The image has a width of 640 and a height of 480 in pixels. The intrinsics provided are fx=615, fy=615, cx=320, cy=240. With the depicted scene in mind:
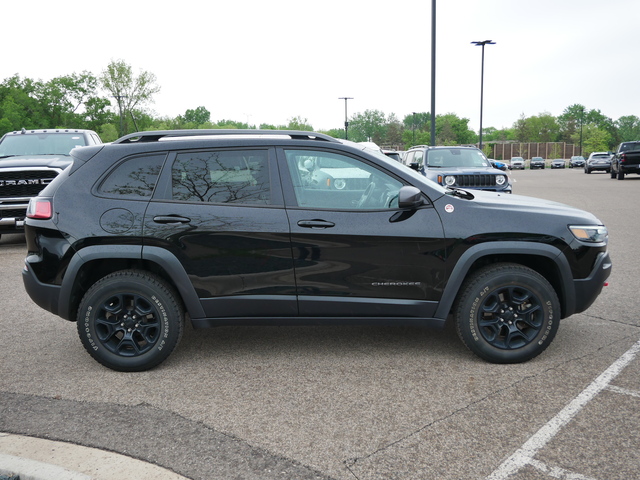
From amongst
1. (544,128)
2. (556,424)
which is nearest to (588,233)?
(556,424)

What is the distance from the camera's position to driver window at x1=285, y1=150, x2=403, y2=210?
15.0 feet

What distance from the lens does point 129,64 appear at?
7350 centimetres

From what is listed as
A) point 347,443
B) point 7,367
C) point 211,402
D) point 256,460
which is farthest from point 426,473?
point 7,367

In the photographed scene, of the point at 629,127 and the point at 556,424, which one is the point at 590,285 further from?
the point at 629,127

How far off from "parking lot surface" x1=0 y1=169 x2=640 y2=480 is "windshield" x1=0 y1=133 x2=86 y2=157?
7.23 metres

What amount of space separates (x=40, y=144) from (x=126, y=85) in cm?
6596

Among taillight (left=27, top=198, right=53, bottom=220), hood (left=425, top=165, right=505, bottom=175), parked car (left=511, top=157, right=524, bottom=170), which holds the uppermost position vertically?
taillight (left=27, top=198, right=53, bottom=220)

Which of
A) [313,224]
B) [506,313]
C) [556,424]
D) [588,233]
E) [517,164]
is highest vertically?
[313,224]

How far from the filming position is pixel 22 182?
34.8ft

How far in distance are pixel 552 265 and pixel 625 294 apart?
2595 mm

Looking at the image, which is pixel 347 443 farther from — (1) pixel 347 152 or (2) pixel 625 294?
(2) pixel 625 294

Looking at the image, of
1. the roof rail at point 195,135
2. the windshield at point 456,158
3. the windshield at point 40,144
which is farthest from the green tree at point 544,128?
the roof rail at point 195,135

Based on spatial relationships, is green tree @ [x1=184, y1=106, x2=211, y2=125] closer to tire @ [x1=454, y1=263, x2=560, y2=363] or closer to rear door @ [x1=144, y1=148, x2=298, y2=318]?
rear door @ [x1=144, y1=148, x2=298, y2=318]

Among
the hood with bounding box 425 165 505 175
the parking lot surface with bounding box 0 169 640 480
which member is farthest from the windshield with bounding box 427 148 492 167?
the parking lot surface with bounding box 0 169 640 480
